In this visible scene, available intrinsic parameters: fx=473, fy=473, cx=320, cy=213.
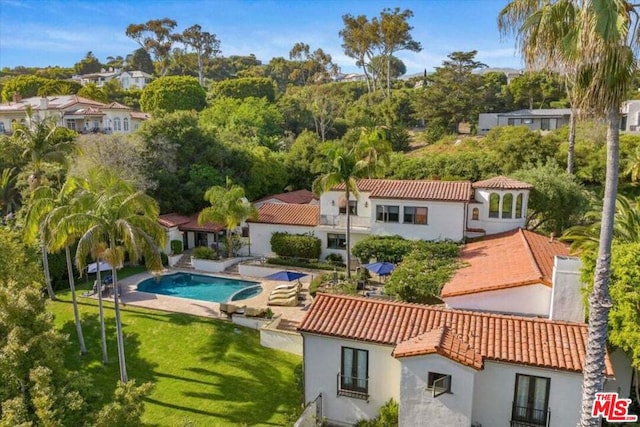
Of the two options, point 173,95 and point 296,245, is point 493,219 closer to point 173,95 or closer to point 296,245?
point 296,245

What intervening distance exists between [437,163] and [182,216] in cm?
2566

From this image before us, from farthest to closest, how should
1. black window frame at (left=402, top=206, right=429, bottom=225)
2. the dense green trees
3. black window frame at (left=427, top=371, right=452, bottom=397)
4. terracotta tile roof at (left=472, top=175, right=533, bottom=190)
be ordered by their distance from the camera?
the dense green trees < black window frame at (left=402, top=206, right=429, bottom=225) < terracotta tile roof at (left=472, top=175, right=533, bottom=190) < black window frame at (left=427, top=371, right=452, bottom=397)

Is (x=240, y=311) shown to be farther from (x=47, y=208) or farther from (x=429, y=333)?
(x=429, y=333)

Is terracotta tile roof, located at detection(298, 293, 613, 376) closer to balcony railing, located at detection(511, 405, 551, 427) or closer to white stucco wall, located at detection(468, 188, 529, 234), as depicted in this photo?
balcony railing, located at detection(511, 405, 551, 427)

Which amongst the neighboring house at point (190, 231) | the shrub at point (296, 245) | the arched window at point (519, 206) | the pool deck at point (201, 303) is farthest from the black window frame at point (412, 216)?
the neighboring house at point (190, 231)

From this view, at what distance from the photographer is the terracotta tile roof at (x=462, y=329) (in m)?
14.8

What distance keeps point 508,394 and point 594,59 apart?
411 inches

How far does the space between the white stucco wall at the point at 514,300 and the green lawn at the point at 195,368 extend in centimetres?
839

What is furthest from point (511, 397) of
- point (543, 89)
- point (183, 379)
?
point (543, 89)

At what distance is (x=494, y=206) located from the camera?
32875 mm

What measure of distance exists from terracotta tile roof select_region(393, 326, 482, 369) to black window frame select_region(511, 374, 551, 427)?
174 centimetres

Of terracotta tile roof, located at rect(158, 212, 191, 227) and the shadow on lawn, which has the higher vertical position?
terracotta tile roof, located at rect(158, 212, 191, 227)

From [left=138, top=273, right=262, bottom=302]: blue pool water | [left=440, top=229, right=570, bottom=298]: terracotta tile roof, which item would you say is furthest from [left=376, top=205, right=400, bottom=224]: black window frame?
[left=138, top=273, right=262, bottom=302]: blue pool water

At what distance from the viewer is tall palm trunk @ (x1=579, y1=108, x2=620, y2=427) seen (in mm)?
10461
